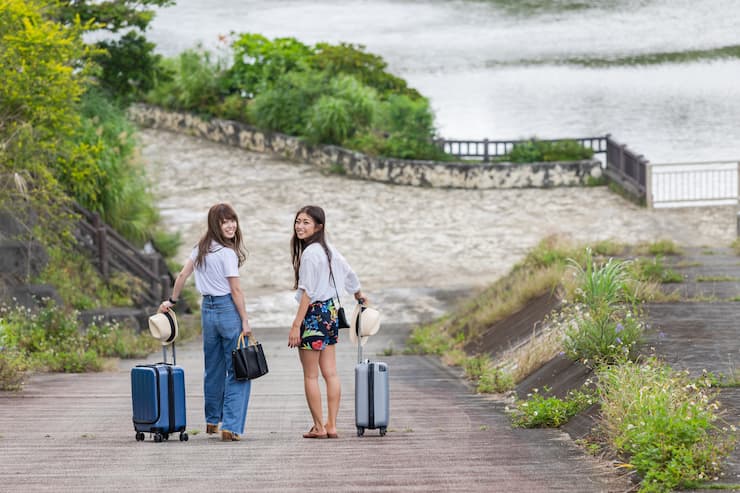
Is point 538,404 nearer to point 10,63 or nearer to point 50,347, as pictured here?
Answer: point 50,347

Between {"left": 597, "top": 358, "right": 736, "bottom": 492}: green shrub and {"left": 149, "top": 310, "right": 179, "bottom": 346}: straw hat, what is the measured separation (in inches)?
120

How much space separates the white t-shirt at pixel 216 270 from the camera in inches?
352

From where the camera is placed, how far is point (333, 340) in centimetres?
903

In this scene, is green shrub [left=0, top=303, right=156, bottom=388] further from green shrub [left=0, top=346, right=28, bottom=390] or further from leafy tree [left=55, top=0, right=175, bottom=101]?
leafy tree [left=55, top=0, right=175, bottom=101]

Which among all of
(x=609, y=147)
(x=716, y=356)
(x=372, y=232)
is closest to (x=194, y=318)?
(x=372, y=232)

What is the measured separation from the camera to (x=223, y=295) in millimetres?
9008

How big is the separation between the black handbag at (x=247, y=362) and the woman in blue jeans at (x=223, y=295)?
0.38 feet

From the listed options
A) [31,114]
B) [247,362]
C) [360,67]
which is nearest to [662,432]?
[247,362]

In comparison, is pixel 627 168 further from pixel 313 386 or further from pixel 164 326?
pixel 164 326

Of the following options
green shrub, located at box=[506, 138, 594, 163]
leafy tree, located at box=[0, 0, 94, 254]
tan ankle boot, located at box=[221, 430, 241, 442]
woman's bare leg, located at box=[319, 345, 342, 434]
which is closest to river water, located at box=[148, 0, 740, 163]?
green shrub, located at box=[506, 138, 594, 163]

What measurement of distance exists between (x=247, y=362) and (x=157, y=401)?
668mm

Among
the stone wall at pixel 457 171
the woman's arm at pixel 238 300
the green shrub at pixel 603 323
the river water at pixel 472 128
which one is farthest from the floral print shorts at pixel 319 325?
the stone wall at pixel 457 171

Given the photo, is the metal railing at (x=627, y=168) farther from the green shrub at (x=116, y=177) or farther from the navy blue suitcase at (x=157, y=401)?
the navy blue suitcase at (x=157, y=401)

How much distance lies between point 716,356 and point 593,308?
155 centimetres
